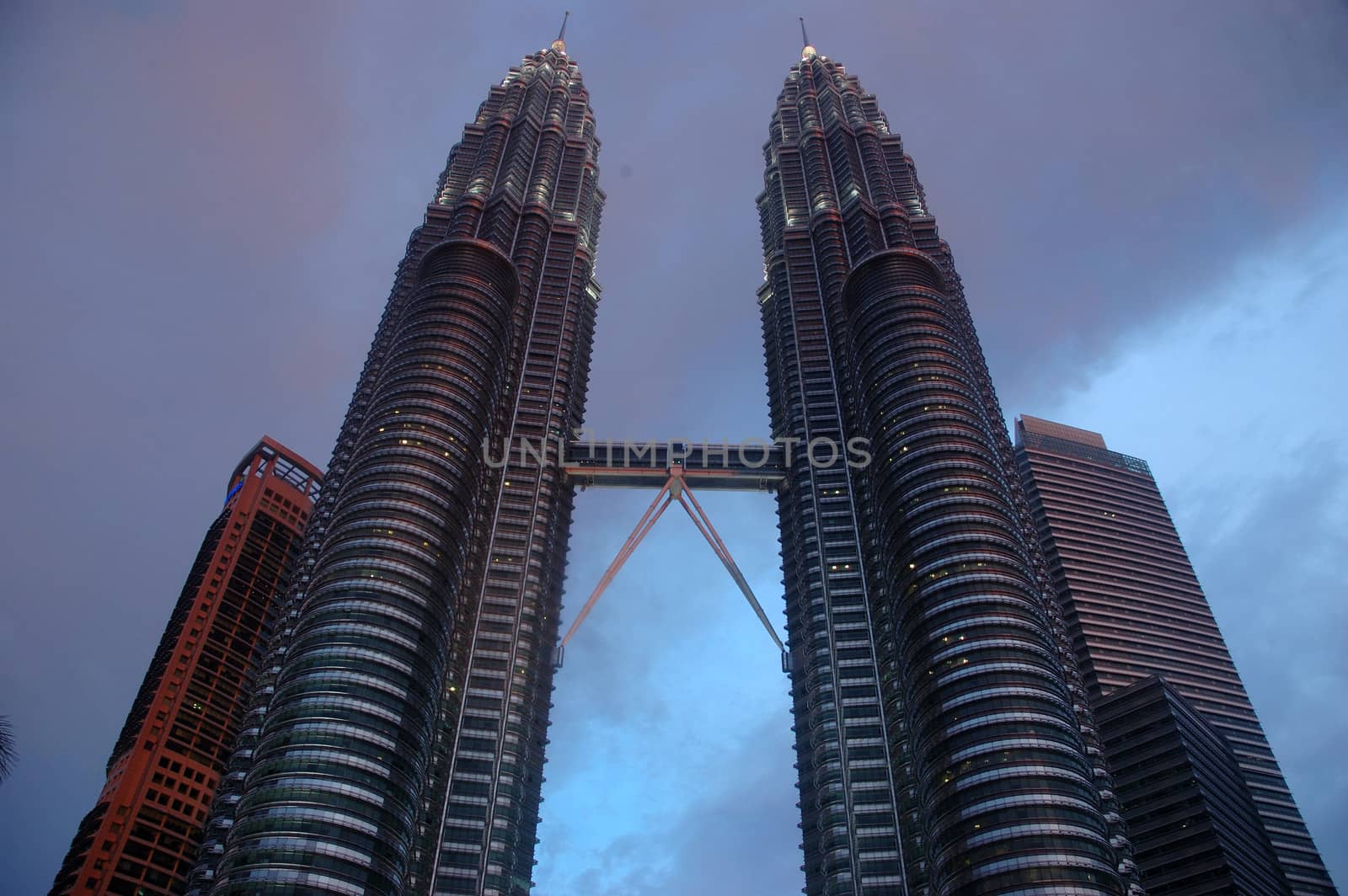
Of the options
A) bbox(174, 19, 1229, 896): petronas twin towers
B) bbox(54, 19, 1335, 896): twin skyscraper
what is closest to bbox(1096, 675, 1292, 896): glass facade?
bbox(54, 19, 1335, 896): twin skyscraper

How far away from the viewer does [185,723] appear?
166375mm

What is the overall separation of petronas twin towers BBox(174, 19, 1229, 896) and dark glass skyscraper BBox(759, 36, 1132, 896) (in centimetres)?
36

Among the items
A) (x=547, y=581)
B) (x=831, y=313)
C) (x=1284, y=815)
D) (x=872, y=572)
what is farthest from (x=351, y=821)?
(x=1284, y=815)

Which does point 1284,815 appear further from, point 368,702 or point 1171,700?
point 368,702

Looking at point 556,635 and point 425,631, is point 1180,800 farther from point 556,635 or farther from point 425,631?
point 425,631

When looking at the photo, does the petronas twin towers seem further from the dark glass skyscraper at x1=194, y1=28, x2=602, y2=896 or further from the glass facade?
the glass facade

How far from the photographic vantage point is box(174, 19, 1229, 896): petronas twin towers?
104m

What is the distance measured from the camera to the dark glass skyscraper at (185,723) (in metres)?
148

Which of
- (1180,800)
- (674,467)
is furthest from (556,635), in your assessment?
(1180,800)

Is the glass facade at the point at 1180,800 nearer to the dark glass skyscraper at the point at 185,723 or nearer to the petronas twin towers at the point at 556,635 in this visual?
the petronas twin towers at the point at 556,635

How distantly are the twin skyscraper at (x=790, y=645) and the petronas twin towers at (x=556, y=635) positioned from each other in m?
0.38

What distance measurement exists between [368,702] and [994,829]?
68.7 meters

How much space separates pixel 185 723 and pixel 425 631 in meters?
69.8

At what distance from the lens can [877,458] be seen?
15000 cm
